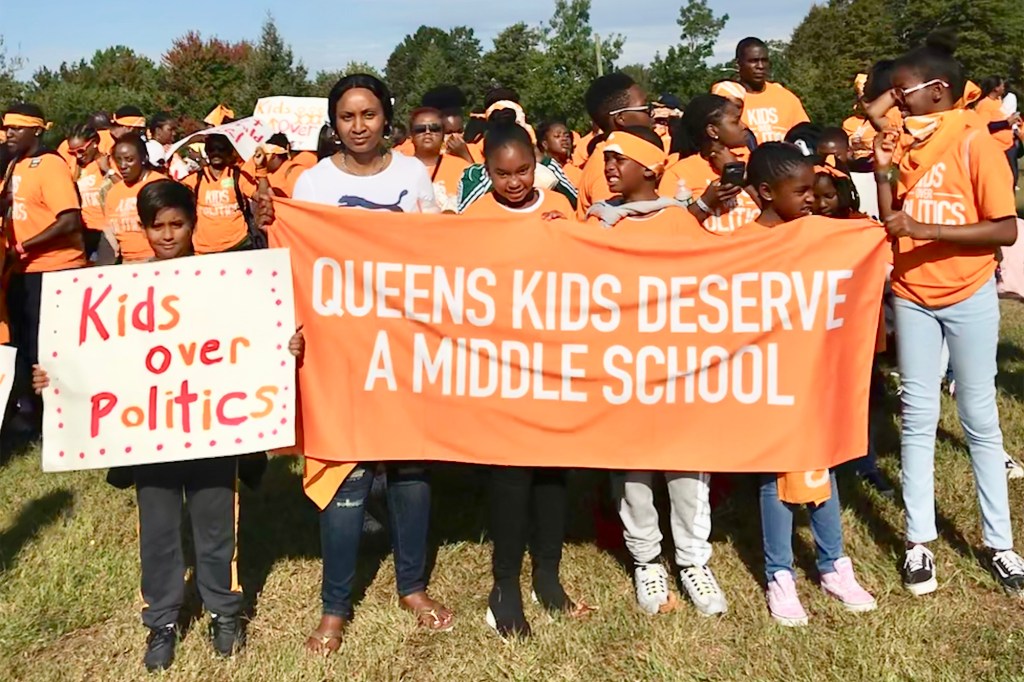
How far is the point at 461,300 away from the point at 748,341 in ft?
3.83

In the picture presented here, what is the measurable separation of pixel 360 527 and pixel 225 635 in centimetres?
68

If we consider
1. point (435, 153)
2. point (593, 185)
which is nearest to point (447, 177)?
point (435, 153)

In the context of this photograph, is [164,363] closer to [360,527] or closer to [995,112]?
[360,527]

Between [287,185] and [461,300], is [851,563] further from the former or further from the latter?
[287,185]

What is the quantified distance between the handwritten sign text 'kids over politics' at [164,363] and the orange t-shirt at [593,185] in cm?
209

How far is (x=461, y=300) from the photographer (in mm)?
3883

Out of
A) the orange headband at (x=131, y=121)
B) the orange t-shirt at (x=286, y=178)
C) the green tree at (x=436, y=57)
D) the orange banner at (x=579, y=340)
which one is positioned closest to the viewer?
the orange banner at (x=579, y=340)

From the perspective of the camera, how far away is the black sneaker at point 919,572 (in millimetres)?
4117

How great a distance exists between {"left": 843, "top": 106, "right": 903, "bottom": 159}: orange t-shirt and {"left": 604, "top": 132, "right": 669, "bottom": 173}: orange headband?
969 mm

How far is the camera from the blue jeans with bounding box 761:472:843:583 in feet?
13.1

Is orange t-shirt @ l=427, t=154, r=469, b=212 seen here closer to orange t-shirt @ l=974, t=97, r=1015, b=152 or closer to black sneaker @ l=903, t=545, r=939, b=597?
orange t-shirt @ l=974, t=97, r=1015, b=152

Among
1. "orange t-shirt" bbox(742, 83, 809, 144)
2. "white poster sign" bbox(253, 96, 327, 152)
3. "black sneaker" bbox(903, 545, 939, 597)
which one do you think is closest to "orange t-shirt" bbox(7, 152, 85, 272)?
"white poster sign" bbox(253, 96, 327, 152)

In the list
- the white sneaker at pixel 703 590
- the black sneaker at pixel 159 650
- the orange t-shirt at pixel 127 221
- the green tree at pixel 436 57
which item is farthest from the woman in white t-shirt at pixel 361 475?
the green tree at pixel 436 57

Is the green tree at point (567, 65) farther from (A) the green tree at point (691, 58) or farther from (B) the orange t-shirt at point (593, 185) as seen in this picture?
(B) the orange t-shirt at point (593, 185)
